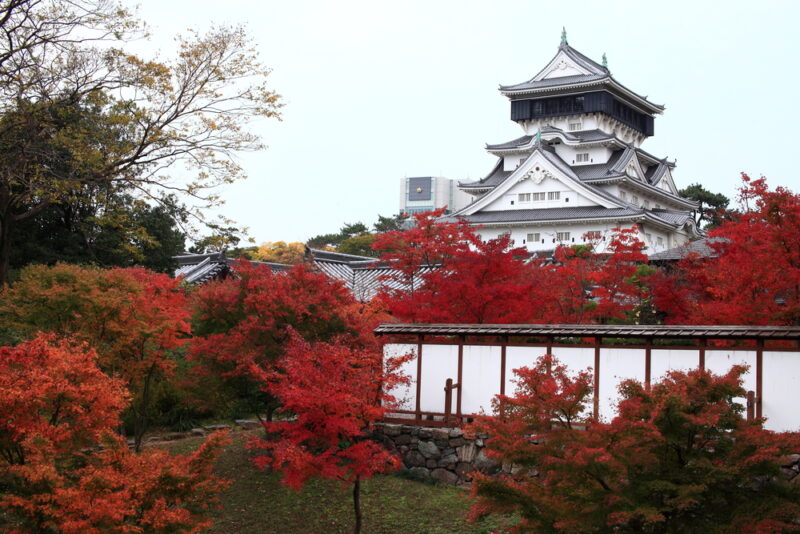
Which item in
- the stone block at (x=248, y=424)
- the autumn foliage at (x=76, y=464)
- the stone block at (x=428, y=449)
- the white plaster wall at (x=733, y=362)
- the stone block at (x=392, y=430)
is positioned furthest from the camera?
the stone block at (x=248, y=424)

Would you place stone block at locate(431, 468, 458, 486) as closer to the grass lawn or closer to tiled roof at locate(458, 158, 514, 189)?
the grass lawn

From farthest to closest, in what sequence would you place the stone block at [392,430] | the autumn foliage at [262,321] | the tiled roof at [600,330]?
the stone block at [392,430] < the autumn foliage at [262,321] < the tiled roof at [600,330]

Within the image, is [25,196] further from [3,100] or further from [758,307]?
[758,307]

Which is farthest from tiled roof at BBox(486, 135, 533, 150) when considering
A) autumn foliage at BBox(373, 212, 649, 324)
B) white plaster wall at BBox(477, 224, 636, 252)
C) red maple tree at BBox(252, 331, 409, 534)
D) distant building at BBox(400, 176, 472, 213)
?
distant building at BBox(400, 176, 472, 213)

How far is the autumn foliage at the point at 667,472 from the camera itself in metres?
8.63

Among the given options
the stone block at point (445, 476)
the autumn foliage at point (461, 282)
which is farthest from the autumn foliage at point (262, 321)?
the stone block at point (445, 476)

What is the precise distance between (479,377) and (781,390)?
540cm

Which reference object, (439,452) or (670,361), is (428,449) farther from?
(670,361)

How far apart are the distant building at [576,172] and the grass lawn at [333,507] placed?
117 feet

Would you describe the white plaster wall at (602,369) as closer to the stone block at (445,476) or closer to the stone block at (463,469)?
the stone block at (463,469)

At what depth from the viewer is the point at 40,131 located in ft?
59.9

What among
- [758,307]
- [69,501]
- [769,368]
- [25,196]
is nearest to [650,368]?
[769,368]

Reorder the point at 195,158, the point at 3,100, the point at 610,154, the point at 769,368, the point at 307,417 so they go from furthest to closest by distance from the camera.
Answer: the point at 610,154
the point at 195,158
the point at 3,100
the point at 769,368
the point at 307,417

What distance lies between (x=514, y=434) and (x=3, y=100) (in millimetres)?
14075
